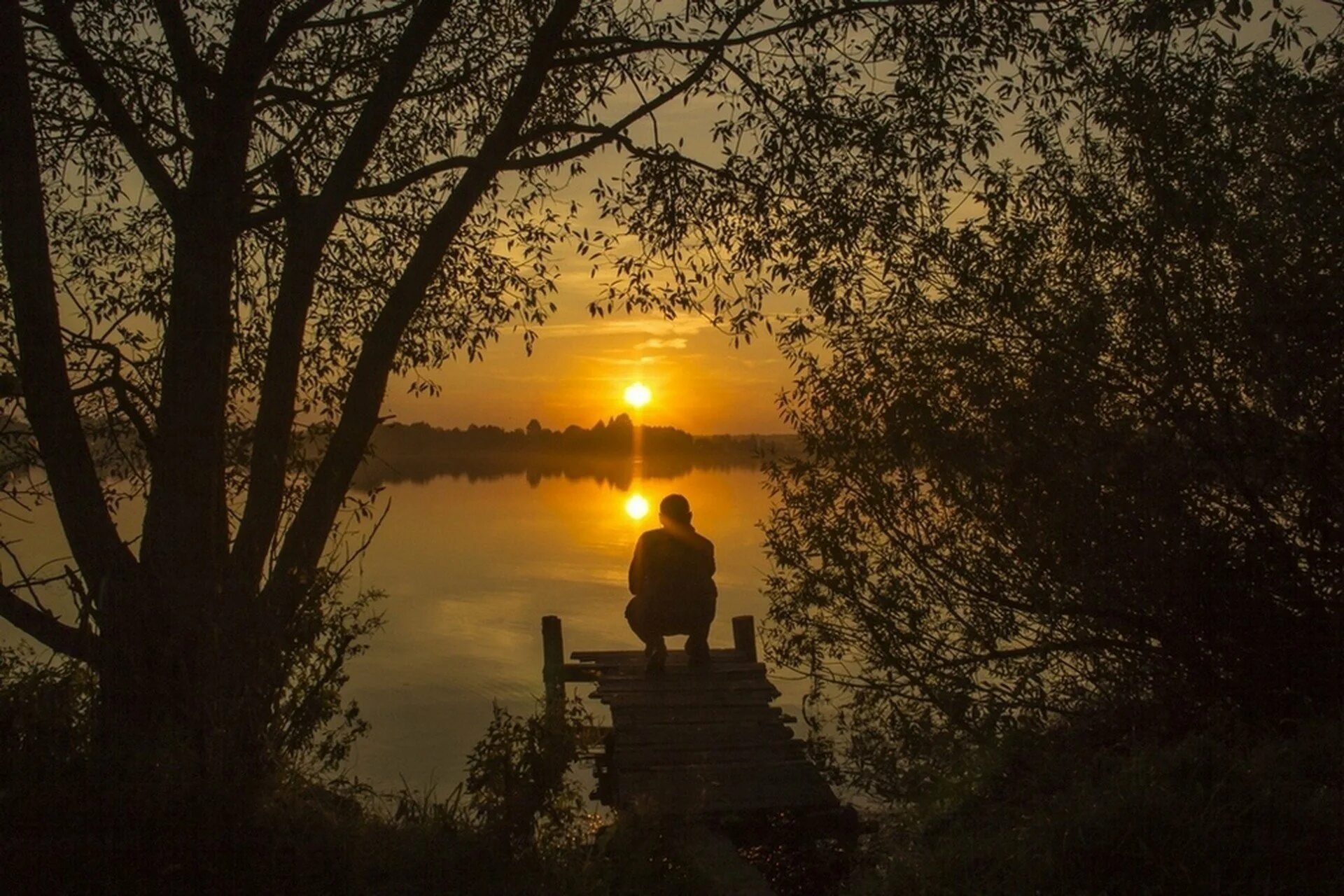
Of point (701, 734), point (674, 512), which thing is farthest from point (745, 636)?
point (701, 734)

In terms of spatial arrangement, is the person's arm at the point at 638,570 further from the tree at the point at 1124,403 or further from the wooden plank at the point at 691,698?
the tree at the point at 1124,403

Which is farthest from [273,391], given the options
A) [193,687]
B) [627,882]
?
[627,882]

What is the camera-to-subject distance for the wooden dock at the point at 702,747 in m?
8.93

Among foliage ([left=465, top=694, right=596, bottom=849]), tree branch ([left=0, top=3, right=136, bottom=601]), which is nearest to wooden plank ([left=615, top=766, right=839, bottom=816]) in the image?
foliage ([left=465, top=694, right=596, bottom=849])

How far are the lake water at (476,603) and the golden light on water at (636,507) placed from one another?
73cm

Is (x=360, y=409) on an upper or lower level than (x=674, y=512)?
lower

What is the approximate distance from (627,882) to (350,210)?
5595 millimetres

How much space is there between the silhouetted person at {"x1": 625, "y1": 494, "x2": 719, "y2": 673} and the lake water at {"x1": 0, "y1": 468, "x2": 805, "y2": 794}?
35.6 inches

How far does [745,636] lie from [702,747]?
13.4 ft

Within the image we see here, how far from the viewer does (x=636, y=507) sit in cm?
6831

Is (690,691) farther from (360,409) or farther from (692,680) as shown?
(360,409)

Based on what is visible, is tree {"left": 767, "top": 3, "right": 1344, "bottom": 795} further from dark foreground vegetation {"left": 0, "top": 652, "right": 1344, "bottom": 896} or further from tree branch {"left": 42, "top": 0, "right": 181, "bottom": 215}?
tree branch {"left": 42, "top": 0, "right": 181, "bottom": 215}

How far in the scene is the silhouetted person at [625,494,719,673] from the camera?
12.5 meters

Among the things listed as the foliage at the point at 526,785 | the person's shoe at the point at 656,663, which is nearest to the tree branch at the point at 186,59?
the foliage at the point at 526,785
